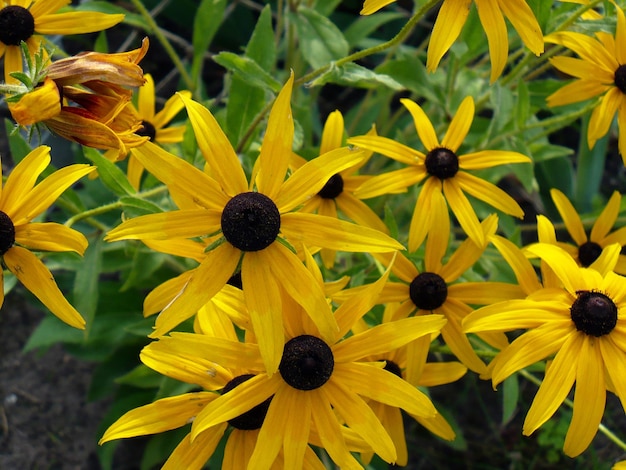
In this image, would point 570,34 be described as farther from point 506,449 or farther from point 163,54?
point 163,54

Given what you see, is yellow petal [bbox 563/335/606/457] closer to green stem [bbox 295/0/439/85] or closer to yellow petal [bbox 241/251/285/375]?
yellow petal [bbox 241/251/285/375]

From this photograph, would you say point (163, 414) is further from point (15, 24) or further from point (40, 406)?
point (40, 406)

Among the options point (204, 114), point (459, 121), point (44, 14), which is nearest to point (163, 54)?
point (44, 14)

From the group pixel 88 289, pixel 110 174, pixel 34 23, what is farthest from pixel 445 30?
pixel 88 289

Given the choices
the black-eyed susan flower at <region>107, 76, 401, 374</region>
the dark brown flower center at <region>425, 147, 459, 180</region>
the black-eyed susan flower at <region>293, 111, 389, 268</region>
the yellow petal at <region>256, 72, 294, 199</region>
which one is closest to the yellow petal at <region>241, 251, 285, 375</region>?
the black-eyed susan flower at <region>107, 76, 401, 374</region>

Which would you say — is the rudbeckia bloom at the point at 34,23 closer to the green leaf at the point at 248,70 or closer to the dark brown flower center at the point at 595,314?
the green leaf at the point at 248,70

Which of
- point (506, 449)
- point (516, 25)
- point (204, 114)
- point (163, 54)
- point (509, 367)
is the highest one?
point (516, 25)

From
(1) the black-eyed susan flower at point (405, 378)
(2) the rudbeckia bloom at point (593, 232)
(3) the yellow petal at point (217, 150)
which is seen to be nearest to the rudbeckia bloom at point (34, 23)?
(3) the yellow petal at point (217, 150)
